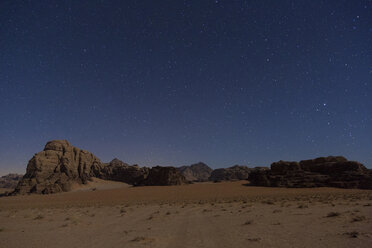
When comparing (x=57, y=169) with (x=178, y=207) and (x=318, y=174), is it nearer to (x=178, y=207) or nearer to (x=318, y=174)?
(x=178, y=207)

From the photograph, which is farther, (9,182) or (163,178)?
(9,182)

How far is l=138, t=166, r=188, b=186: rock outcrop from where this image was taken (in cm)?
5831

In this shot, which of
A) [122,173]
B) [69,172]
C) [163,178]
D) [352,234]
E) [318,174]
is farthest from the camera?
[122,173]

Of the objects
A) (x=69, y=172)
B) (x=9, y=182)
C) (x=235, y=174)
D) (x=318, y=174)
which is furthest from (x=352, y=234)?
(x=9, y=182)

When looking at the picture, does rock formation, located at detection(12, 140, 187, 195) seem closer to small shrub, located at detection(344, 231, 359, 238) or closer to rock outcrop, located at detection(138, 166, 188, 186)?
rock outcrop, located at detection(138, 166, 188, 186)

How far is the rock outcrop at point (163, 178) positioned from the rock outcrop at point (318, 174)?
2174 cm

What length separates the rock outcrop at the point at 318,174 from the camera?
38844 millimetres

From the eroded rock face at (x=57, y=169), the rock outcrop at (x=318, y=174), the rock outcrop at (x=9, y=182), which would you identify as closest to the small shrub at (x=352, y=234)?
the rock outcrop at (x=318, y=174)

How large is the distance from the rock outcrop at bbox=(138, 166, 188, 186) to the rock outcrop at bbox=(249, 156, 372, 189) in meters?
21.7

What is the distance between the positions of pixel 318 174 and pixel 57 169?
67.2m

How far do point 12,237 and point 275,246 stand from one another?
1023 centimetres

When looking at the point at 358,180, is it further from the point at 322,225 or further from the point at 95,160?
the point at 95,160

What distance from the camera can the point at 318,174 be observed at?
4241cm

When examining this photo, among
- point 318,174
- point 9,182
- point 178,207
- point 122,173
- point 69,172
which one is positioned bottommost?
point 178,207
